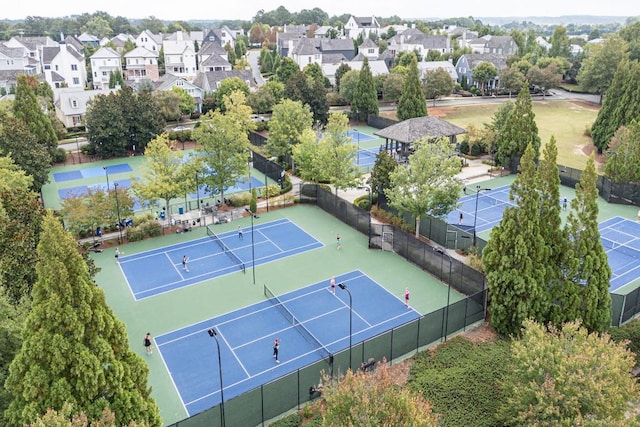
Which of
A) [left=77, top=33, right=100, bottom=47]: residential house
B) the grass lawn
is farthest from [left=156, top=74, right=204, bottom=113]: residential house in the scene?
[left=77, top=33, right=100, bottom=47]: residential house

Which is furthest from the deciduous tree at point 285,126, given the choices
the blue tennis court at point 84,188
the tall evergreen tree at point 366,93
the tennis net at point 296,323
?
the tennis net at point 296,323

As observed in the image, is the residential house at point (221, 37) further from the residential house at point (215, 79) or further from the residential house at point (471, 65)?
the residential house at point (471, 65)

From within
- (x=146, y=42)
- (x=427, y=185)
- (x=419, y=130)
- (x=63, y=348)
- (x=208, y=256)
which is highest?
(x=146, y=42)

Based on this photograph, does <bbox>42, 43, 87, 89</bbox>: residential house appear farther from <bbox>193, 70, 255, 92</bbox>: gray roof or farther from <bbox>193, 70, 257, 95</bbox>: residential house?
<bbox>193, 70, 257, 95</bbox>: residential house

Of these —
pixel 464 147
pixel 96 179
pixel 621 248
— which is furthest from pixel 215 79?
pixel 621 248

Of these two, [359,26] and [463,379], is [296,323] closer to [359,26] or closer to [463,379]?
[463,379]
